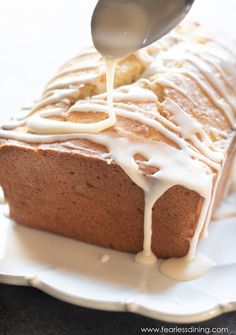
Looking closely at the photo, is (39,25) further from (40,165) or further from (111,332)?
(111,332)

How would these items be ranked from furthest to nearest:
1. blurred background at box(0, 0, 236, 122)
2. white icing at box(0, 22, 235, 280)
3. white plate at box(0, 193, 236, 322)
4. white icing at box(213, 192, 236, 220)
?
1. blurred background at box(0, 0, 236, 122)
2. white icing at box(213, 192, 236, 220)
3. white icing at box(0, 22, 235, 280)
4. white plate at box(0, 193, 236, 322)

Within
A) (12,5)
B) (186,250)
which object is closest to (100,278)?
(186,250)

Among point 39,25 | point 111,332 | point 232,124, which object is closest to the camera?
point 111,332

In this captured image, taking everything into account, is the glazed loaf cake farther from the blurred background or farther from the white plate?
the blurred background

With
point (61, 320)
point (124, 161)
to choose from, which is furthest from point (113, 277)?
point (124, 161)

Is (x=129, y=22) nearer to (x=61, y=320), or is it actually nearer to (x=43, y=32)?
(x=61, y=320)

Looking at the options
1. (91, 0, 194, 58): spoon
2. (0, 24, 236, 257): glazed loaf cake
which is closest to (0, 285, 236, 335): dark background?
(0, 24, 236, 257): glazed loaf cake
